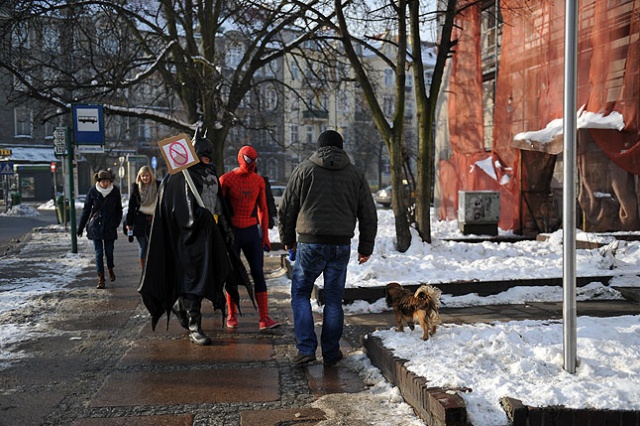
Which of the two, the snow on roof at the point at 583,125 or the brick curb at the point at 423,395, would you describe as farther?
the snow on roof at the point at 583,125

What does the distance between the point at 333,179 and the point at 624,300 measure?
14.3ft

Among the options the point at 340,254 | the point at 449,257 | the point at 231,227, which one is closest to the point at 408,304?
the point at 340,254

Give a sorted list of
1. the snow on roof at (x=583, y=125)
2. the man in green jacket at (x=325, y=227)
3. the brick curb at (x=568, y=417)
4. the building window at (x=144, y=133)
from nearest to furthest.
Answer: the brick curb at (x=568, y=417) < the man in green jacket at (x=325, y=227) < the snow on roof at (x=583, y=125) < the building window at (x=144, y=133)

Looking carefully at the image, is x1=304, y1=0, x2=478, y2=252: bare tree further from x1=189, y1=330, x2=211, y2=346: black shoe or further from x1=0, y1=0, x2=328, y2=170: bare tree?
x1=189, y1=330, x2=211, y2=346: black shoe

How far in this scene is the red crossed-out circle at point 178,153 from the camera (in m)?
5.51

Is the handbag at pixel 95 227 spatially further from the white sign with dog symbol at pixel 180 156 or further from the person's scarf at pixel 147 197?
the white sign with dog symbol at pixel 180 156

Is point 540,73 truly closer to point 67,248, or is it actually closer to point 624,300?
point 624,300

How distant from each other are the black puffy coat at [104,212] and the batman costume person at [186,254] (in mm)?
3337

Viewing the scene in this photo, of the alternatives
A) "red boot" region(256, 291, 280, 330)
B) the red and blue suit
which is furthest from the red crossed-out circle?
"red boot" region(256, 291, 280, 330)

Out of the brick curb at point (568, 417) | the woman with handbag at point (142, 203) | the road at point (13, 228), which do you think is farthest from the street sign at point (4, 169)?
the brick curb at point (568, 417)

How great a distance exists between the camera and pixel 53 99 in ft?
45.5

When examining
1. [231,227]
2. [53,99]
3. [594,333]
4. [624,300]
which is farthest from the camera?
[53,99]

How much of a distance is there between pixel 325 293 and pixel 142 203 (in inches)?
184

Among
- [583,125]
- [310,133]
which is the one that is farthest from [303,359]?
[310,133]
